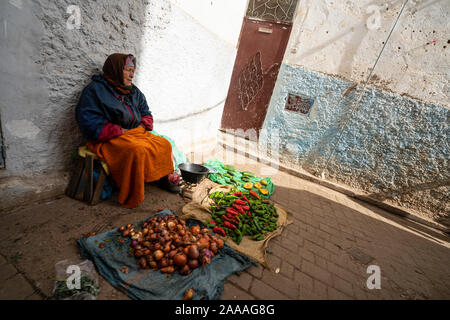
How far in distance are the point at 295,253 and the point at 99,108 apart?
3.03m

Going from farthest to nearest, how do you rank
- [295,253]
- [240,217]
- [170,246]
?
1. [240,217]
2. [295,253]
3. [170,246]

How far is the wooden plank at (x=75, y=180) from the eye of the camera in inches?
101

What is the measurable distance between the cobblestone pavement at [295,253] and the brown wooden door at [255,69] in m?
3.29

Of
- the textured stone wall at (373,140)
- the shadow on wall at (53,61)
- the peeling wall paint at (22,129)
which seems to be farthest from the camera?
the textured stone wall at (373,140)

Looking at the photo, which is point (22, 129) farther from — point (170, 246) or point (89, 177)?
point (170, 246)

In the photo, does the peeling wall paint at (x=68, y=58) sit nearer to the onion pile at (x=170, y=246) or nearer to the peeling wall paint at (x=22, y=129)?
the peeling wall paint at (x=22, y=129)

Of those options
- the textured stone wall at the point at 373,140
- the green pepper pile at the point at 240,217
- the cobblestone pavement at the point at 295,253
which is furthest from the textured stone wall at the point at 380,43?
the green pepper pile at the point at 240,217

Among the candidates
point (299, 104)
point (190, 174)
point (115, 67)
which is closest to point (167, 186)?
point (190, 174)

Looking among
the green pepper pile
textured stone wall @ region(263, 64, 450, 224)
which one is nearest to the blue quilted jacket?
the green pepper pile

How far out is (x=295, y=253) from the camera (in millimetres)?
2723

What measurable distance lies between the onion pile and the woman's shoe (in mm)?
982

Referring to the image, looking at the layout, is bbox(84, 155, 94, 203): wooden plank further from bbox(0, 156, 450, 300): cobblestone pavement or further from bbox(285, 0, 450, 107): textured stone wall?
bbox(285, 0, 450, 107): textured stone wall
